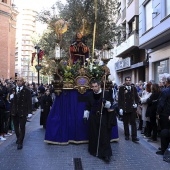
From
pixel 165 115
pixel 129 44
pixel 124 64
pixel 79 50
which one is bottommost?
pixel 165 115

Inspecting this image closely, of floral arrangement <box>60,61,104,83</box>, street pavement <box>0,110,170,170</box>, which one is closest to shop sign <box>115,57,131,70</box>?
floral arrangement <box>60,61,104,83</box>

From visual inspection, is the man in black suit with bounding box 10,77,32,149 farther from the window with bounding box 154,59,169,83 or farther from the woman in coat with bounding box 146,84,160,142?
the window with bounding box 154,59,169,83

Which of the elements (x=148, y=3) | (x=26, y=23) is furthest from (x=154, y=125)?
(x=26, y=23)

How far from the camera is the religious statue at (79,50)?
9.80 metres

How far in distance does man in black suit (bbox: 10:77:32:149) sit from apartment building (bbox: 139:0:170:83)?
744cm

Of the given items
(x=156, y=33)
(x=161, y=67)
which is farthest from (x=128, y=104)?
(x=161, y=67)

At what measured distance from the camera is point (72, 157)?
653 centimetres

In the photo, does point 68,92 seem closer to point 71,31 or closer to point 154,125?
point 154,125

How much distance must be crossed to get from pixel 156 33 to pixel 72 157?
11.0 meters

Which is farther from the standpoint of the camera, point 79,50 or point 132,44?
point 132,44

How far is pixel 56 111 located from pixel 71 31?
12819 mm

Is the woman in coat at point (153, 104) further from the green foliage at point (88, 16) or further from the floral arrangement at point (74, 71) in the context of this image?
the green foliage at point (88, 16)

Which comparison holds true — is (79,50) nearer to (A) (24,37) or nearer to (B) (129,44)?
(B) (129,44)

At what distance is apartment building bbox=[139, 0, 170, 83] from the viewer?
47.9 ft
